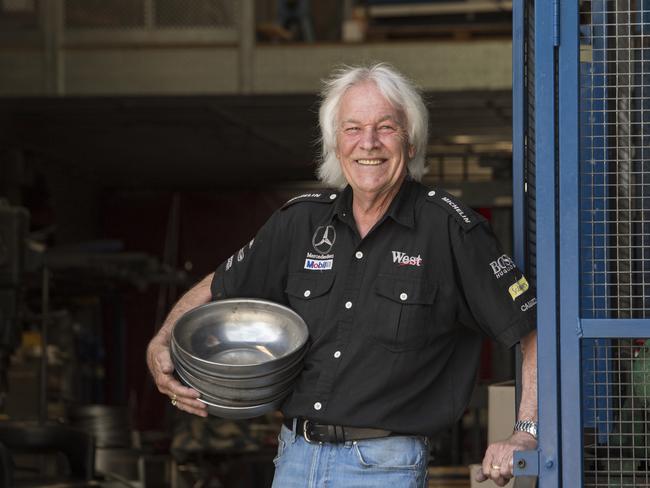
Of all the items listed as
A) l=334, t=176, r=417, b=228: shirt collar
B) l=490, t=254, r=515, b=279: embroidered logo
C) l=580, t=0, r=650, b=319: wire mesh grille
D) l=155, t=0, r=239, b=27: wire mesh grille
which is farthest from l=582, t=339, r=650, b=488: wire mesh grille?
l=155, t=0, r=239, b=27: wire mesh grille

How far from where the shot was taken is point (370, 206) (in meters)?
2.87

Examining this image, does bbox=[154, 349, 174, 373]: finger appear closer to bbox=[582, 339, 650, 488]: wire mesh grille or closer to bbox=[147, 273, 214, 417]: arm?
bbox=[147, 273, 214, 417]: arm

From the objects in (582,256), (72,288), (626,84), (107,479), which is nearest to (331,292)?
(582,256)

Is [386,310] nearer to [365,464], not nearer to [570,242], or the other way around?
[365,464]

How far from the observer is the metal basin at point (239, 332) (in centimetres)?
290

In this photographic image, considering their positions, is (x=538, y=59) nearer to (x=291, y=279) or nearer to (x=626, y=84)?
(x=626, y=84)

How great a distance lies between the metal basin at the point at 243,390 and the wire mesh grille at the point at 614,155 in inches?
28.1

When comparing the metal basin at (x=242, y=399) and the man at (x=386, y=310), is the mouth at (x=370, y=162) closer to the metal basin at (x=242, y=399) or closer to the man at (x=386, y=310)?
the man at (x=386, y=310)

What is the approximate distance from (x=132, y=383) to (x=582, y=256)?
47.4 ft

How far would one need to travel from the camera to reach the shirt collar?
2814 mm

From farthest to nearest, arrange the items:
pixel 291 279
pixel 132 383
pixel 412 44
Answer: pixel 132 383, pixel 412 44, pixel 291 279

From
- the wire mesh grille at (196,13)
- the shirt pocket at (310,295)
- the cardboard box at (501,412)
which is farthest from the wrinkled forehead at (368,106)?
the wire mesh grille at (196,13)

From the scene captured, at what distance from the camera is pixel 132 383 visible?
16.6 m

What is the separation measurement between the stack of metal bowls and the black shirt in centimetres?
5
